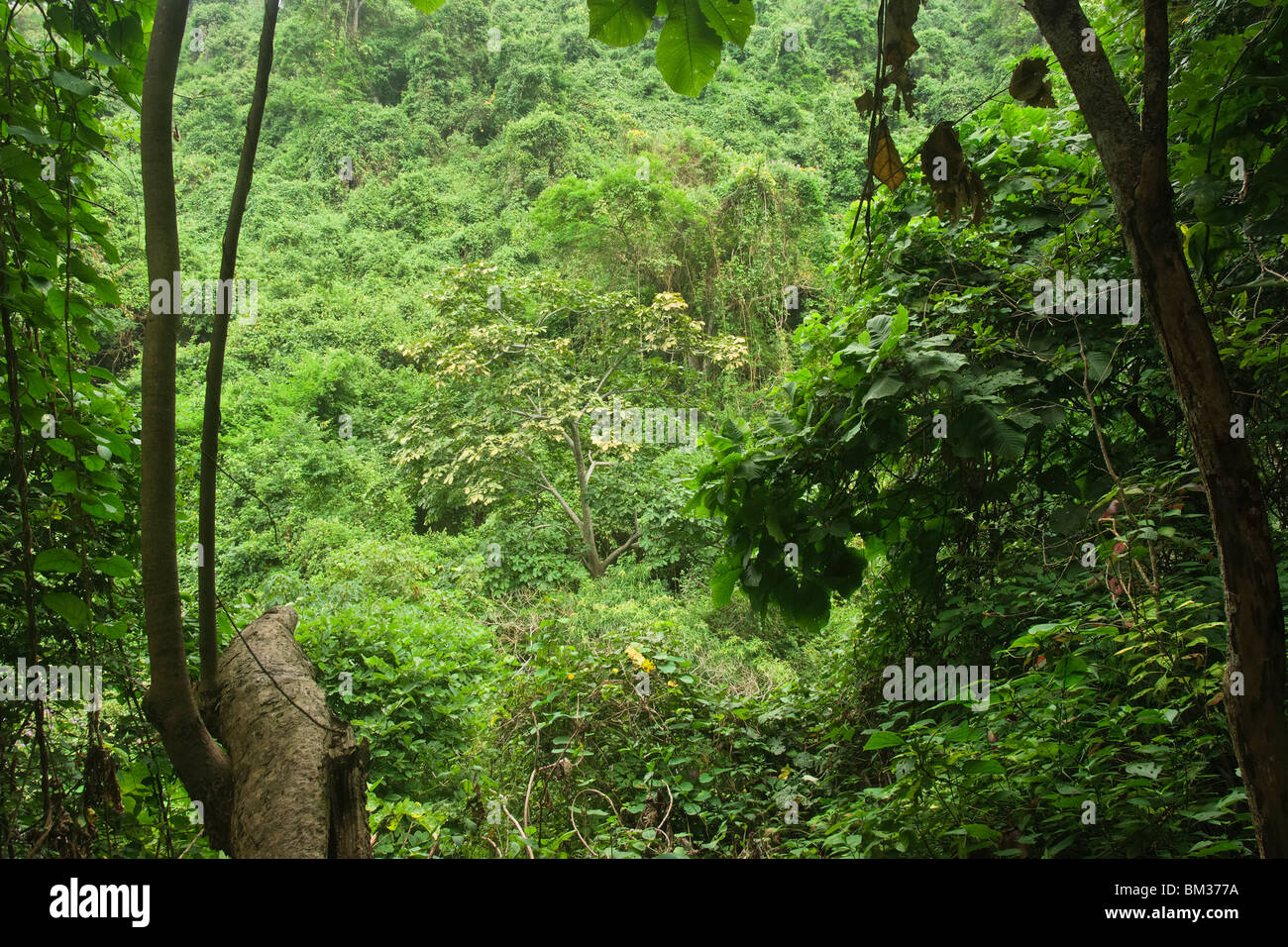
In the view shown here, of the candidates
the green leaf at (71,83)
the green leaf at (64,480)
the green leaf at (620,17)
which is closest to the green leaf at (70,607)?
the green leaf at (64,480)

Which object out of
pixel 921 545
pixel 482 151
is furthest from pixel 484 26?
pixel 921 545

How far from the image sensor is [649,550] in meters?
8.03

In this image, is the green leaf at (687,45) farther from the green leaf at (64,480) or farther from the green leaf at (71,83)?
the green leaf at (64,480)

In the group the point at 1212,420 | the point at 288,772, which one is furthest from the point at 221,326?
the point at 1212,420

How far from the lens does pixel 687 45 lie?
0.86m

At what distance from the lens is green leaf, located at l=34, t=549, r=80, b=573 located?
118 cm

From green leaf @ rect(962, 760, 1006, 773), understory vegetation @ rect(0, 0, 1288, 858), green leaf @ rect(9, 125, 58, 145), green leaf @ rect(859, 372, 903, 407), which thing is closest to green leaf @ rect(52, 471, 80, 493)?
understory vegetation @ rect(0, 0, 1288, 858)

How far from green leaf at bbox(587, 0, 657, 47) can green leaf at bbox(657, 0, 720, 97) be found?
0.09 ft

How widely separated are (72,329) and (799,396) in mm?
1804

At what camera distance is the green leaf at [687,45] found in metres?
0.85

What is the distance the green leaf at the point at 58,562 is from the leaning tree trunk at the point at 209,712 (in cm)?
20

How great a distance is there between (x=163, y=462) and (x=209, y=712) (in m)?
0.52

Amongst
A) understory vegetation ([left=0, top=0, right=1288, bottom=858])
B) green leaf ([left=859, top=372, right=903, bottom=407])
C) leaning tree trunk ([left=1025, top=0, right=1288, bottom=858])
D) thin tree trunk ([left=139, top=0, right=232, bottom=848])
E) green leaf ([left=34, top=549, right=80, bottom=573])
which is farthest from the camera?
green leaf ([left=859, top=372, right=903, bottom=407])

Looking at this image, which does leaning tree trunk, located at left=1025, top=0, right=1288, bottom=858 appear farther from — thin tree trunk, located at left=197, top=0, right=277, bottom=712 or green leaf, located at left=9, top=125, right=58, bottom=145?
green leaf, located at left=9, top=125, right=58, bottom=145
